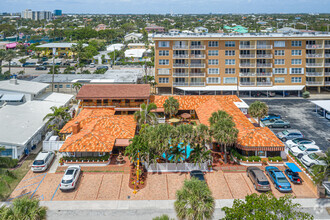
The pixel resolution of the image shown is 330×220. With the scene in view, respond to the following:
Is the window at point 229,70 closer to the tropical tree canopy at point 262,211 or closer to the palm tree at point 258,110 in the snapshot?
the palm tree at point 258,110

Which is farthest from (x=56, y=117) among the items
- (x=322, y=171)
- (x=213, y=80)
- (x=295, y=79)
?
(x=295, y=79)

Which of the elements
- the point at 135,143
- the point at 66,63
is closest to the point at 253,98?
the point at 135,143

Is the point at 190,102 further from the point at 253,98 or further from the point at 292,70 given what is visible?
the point at 292,70

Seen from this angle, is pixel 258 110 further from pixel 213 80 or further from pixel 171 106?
Answer: pixel 213 80

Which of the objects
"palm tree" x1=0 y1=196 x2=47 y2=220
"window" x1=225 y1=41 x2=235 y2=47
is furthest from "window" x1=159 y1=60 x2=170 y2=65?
"palm tree" x1=0 y1=196 x2=47 y2=220

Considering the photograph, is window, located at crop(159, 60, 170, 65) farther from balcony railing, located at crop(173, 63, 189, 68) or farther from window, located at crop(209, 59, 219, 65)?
window, located at crop(209, 59, 219, 65)

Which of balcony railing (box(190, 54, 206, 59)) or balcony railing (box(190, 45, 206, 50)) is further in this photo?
balcony railing (box(190, 54, 206, 59))

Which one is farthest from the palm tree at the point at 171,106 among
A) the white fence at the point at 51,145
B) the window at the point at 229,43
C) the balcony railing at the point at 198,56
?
the window at the point at 229,43
